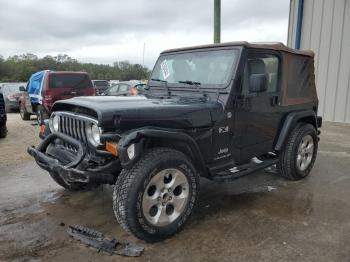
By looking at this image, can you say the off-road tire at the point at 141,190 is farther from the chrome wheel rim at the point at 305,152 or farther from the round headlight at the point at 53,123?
the chrome wheel rim at the point at 305,152

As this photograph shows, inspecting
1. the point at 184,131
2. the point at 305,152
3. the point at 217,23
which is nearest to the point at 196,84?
the point at 184,131

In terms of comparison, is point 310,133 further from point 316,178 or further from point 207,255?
point 207,255

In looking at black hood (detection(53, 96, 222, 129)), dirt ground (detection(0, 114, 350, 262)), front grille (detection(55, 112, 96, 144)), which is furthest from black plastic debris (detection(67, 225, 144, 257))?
black hood (detection(53, 96, 222, 129))

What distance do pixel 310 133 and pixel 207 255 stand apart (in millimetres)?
3165

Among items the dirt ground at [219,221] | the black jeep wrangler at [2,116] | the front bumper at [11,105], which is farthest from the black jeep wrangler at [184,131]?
the front bumper at [11,105]

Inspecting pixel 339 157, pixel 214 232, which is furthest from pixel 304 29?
pixel 214 232

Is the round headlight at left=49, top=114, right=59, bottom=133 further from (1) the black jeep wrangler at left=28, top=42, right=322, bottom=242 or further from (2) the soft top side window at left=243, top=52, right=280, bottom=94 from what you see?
(2) the soft top side window at left=243, top=52, right=280, bottom=94

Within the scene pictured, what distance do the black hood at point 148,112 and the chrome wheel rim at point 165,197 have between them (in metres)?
0.52

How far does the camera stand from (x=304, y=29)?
492 inches

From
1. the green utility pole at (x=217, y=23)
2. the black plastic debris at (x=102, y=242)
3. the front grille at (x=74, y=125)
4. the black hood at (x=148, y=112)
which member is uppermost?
the green utility pole at (x=217, y=23)

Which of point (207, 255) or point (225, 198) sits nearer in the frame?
point (207, 255)

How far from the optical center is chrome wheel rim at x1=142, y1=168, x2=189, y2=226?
3.34 metres

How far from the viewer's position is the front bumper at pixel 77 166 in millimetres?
3258

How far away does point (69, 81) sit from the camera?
11.6 metres
